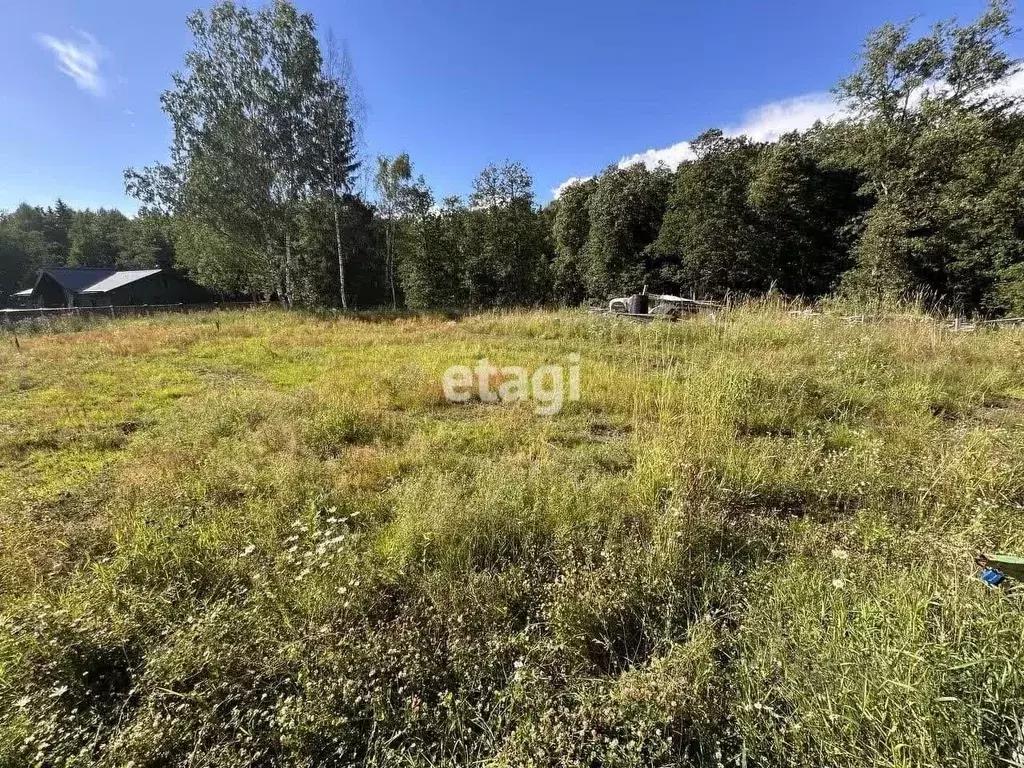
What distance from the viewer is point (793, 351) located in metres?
5.14

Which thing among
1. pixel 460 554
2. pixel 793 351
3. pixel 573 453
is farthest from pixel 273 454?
pixel 793 351

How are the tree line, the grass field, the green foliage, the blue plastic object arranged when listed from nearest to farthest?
the grass field → the blue plastic object → the green foliage → the tree line

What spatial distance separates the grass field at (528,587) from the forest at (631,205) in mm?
8247

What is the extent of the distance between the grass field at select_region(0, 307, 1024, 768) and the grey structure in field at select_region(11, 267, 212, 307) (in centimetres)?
3171

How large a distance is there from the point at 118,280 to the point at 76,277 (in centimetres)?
298

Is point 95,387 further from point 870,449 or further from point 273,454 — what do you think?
point 870,449

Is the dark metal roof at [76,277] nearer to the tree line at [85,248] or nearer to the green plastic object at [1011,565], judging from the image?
the tree line at [85,248]

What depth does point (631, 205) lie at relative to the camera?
19375 mm

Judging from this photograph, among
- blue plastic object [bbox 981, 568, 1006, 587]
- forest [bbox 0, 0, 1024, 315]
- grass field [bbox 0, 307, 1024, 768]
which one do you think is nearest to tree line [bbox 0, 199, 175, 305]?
forest [bbox 0, 0, 1024, 315]

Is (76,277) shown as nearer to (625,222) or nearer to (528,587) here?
(625,222)

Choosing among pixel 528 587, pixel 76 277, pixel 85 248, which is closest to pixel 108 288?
pixel 76 277

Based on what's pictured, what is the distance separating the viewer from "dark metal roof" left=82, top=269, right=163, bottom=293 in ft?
84.9

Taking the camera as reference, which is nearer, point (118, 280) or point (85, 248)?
point (118, 280)

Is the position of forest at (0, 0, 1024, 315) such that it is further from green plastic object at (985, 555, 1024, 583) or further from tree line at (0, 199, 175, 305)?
tree line at (0, 199, 175, 305)
